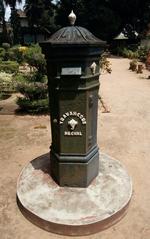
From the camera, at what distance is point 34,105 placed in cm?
886

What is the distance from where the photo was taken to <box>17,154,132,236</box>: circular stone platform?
3.88 metres

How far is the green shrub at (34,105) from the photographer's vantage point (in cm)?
884

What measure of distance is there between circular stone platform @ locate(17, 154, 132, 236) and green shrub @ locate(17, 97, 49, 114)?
3.99 m

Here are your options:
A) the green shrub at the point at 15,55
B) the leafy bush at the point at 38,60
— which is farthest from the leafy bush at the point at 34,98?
the green shrub at the point at 15,55

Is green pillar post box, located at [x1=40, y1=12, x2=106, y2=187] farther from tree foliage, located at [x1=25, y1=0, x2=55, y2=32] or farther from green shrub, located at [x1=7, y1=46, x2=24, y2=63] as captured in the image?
tree foliage, located at [x1=25, y1=0, x2=55, y2=32]

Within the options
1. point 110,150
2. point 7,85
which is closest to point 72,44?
point 110,150

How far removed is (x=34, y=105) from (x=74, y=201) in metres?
5.14

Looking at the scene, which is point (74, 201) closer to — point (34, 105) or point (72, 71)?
point (72, 71)

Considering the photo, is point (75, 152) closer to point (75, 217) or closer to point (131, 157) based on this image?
point (75, 217)

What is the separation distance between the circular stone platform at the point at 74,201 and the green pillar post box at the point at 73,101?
0.69 feet

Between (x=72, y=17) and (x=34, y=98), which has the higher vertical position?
(x=72, y=17)

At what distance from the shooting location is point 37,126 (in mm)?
7852

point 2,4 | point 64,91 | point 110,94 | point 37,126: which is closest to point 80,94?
point 64,91

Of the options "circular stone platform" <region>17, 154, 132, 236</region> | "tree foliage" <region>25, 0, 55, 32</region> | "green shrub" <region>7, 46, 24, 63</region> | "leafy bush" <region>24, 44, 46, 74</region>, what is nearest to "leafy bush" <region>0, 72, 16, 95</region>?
"leafy bush" <region>24, 44, 46, 74</region>
